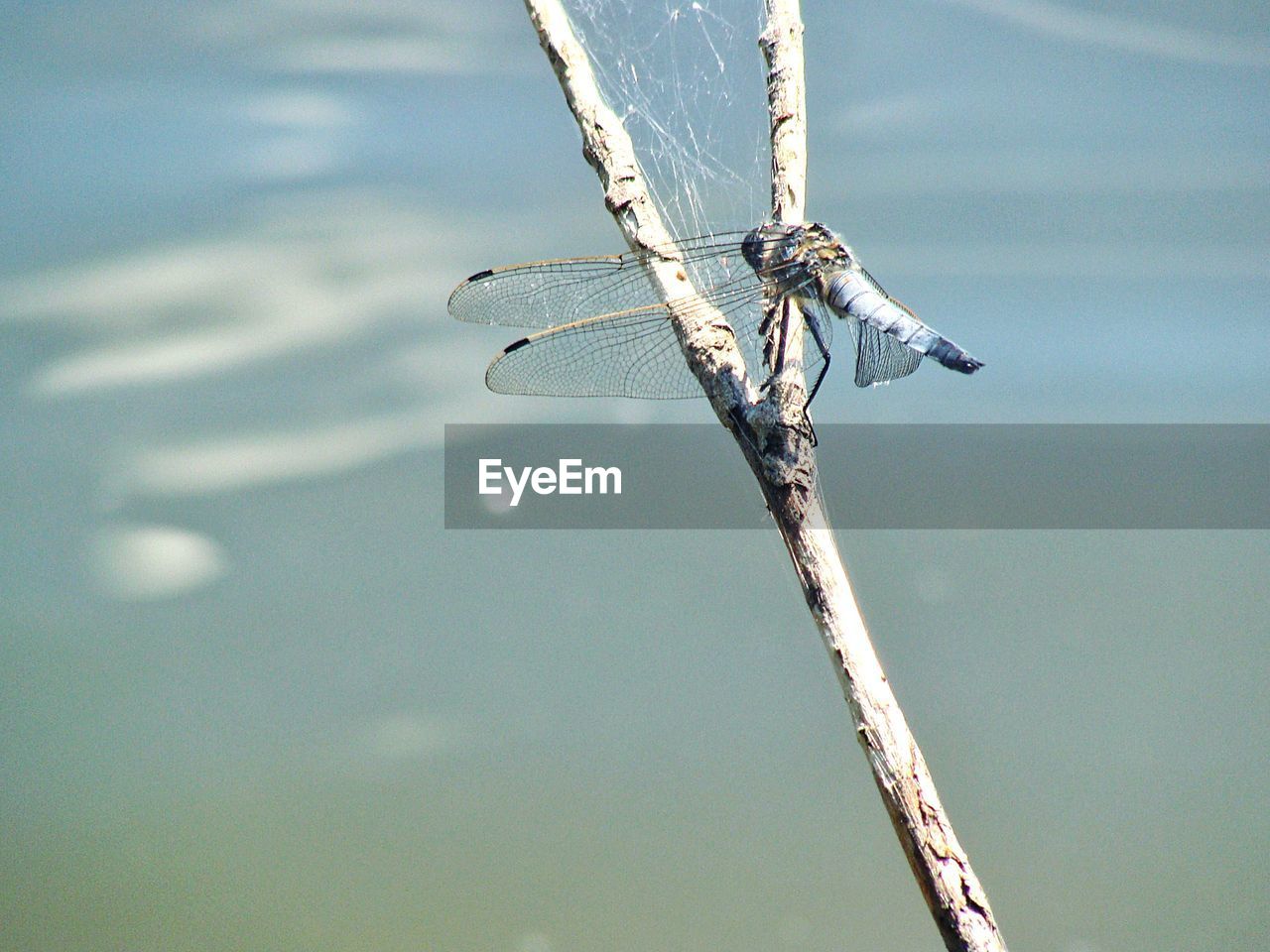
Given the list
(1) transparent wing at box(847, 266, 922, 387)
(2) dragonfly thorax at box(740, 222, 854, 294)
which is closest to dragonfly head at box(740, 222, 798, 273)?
(2) dragonfly thorax at box(740, 222, 854, 294)

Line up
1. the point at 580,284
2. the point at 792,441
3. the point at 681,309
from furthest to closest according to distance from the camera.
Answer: the point at 580,284 < the point at 681,309 < the point at 792,441

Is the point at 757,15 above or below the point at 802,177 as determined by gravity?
above

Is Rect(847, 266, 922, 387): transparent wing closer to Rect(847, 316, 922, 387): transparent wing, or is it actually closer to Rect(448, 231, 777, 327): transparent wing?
Rect(847, 316, 922, 387): transparent wing

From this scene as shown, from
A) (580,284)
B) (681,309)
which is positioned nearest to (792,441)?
(681,309)

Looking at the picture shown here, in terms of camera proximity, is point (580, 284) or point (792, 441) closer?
point (792, 441)

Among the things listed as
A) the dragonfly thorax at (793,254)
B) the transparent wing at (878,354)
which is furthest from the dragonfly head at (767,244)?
the transparent wing at (878,354)

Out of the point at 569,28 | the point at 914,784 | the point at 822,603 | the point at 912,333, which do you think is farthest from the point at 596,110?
the point at 914,784

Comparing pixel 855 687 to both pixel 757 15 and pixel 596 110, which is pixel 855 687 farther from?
pixel 757 15

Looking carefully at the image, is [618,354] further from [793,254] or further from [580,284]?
[793,254]
